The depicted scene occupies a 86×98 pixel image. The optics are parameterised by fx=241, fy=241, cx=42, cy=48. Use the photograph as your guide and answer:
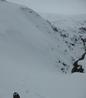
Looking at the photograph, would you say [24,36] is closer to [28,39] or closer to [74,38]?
[28,39]

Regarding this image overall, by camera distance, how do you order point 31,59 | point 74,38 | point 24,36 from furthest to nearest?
point 74,38
point 24,36
point 31,59

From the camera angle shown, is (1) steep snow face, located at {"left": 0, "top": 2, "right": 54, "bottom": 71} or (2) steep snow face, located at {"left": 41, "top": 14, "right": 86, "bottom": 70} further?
(2) steep snow face, located at {"left": 41, "top": 14, "right": 86, "bottom": 70}

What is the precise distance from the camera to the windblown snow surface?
1279 centimetres

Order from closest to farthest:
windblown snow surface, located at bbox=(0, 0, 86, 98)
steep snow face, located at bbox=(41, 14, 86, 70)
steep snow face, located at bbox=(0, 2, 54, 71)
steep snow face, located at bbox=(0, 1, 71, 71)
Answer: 1. windblown snow surface, located at bbox=(0, 0, 86, 98)
2. steep snow face, located at bbox=(0, 2, 54, 71)
3. steep snow face, located at bbox=(0, 1, 71, 71)
4. steep snow face, located at bbox=(41, 14, 86, 70)

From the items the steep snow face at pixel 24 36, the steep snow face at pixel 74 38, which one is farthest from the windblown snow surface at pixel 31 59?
the steep snow face at pixel 74 38

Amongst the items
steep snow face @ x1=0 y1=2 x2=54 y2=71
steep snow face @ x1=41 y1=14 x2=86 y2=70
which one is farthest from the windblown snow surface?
steep snow face @ x1=41 y1=14 x2=86 y2=70

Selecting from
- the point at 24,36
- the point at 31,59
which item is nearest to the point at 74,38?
the point at 24,36

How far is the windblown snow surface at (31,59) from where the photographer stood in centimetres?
1279

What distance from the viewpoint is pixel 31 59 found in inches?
728

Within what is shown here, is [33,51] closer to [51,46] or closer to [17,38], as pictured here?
[17,38]

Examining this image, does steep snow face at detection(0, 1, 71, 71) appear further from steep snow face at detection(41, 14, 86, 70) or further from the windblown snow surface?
steep snow face at detection(41, 14, 86, 70)

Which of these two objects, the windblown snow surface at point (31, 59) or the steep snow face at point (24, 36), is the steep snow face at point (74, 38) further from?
the steep snow face at point (24, 36)

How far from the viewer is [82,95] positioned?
12.2m

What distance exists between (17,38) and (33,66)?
3.91m
